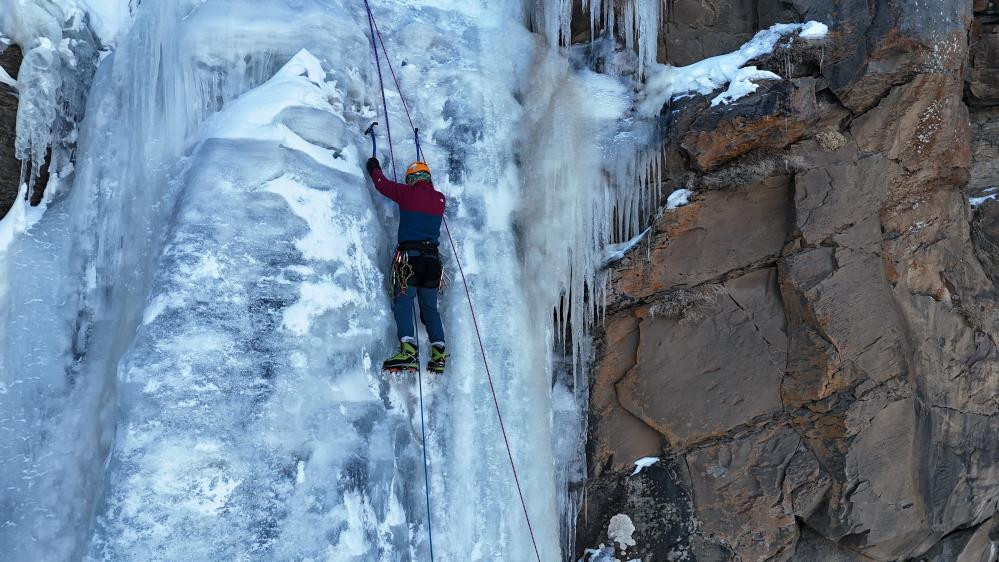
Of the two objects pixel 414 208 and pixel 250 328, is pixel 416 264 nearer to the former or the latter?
pixel 414 208

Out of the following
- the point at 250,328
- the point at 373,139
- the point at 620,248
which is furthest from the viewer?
the point at 620,248

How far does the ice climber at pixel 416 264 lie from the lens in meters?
4.67

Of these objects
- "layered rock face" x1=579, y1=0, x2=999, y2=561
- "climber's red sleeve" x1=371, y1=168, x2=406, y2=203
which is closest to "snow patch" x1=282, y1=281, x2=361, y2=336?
"climber's red sleeve" x1=371, y1=168, x2=406, y2=203

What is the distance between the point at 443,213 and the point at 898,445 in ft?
12.0

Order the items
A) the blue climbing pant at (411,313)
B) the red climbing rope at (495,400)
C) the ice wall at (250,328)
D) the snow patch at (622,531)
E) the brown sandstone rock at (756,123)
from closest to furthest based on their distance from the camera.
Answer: the ice wall at (250,328)
the blue climbing pant at (411,313)
the red climbing rope at (495,400)
the brown sandstone rock at (756,123)
the snow patch at (622,531)

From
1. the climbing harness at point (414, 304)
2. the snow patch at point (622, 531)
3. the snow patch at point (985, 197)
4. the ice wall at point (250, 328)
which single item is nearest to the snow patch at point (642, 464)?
the snow patch at point (622, 531)

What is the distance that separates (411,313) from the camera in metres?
4.70

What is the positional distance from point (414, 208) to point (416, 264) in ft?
1.21

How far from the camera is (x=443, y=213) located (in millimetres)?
5156

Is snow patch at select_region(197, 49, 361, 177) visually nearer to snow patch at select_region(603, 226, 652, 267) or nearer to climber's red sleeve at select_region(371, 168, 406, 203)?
climber's red sleeve at select_region(371, 168, 406, 203)

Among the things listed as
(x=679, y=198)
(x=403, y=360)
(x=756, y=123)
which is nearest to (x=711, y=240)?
(x=679, y=198)

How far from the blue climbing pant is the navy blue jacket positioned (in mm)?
339

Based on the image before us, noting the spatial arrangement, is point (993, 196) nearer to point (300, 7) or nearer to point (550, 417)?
point (550, 417)

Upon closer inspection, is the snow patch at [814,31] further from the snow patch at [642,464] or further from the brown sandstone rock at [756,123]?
the snow patch at [642,464]
